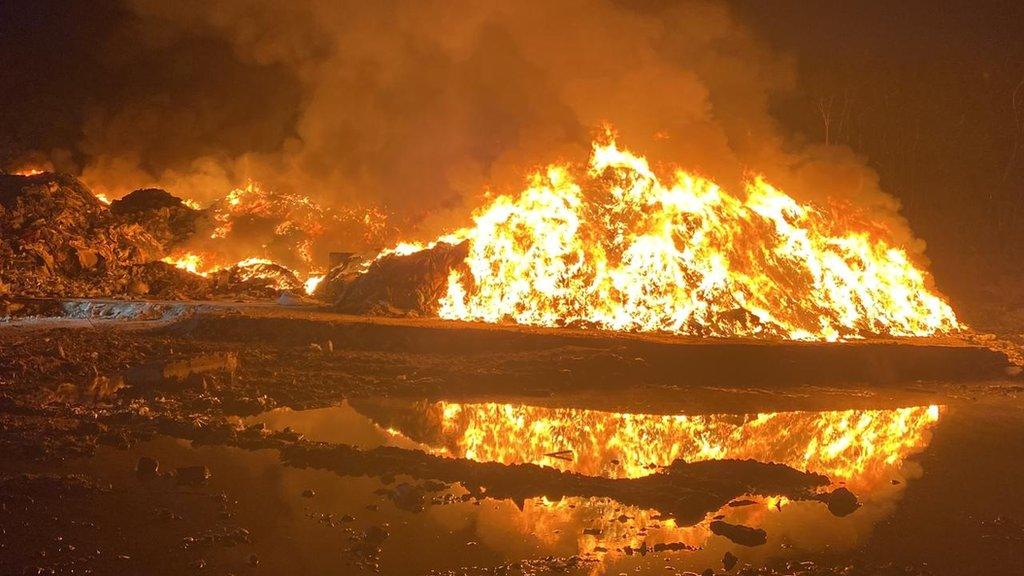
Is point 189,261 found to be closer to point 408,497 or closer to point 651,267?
point 651,267

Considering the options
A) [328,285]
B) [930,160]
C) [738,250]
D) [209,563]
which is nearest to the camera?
[209,563]

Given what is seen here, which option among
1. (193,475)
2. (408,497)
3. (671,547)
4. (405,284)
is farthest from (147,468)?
(405,284)

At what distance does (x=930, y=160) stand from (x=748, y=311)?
100 ft

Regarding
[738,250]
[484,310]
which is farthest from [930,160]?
[484,310]

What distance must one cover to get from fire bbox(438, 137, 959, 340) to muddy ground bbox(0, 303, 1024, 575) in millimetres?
3074

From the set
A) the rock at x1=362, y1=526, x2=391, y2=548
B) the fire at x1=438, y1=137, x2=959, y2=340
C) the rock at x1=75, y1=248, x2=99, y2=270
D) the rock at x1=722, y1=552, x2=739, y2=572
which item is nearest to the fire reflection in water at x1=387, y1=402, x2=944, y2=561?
the rock at x1=722, y1=552, x2=739, y2=572

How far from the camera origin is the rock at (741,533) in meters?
9.12

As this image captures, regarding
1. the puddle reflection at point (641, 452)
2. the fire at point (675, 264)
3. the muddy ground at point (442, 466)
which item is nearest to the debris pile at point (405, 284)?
the fire at point (675, 264)

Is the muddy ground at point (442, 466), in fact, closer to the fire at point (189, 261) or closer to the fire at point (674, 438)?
the fire at point (674, 438)

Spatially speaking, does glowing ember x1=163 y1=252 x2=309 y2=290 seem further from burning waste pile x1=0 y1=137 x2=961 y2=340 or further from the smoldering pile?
burning waste pile x1=0 y1=137 x2=961 y2=340

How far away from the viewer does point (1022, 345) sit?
2825 centimetres

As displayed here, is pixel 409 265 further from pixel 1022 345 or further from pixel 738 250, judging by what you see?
pixel 1022 345

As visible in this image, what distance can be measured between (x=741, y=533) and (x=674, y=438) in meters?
5.18

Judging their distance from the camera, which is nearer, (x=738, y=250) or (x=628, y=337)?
(x=628, y=337)
